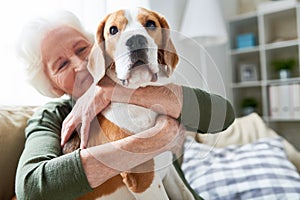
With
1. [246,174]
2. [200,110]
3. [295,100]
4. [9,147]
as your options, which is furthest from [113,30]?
[295,100]

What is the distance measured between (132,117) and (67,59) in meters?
0.16

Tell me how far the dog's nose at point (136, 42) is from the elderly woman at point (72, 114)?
5cm

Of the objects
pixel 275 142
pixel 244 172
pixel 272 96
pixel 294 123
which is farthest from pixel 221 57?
pixel 244 172

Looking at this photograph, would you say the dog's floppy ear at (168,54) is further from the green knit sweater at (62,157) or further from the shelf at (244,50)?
the shelf at (244,50)

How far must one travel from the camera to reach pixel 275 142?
4.91 feet

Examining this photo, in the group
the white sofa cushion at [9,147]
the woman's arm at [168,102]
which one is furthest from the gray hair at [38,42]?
the white sofa cushion at [9,147]

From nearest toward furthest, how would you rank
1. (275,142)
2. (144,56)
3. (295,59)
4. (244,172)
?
(144,56) < (244,172) < (275,142) < (295,59)

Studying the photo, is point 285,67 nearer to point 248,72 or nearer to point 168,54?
point 248,72

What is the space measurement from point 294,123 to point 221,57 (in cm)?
74

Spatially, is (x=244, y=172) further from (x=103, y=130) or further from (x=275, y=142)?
(x=103, y=130)

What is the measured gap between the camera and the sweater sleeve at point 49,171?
489 mm

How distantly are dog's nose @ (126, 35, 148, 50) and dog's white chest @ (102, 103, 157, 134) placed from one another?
7 centimetres

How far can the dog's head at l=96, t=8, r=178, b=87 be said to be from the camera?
1.36 ft

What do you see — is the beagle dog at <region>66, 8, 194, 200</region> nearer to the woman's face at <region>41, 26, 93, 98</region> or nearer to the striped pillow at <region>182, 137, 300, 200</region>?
the woman's face at <region>41, 26, 93, 98</region>
